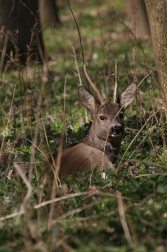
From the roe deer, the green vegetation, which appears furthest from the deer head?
the green vegetation

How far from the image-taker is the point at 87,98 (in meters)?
8.27

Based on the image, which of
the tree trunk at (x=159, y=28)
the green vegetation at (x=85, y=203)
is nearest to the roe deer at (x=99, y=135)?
the green vegetation at (x=85, y=203)

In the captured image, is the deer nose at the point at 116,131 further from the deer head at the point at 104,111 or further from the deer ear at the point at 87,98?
the deer ear at the point at 87,98

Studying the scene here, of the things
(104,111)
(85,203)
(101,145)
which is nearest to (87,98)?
(104,111)

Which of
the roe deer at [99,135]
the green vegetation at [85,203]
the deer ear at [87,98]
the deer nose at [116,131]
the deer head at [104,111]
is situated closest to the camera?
the green vegetation at [85,203]

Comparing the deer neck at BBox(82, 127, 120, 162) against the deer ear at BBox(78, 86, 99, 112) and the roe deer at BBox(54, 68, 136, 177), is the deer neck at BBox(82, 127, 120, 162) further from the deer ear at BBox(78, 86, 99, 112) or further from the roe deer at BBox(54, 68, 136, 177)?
the deer ear at BBox(78, 86, 99, 112)

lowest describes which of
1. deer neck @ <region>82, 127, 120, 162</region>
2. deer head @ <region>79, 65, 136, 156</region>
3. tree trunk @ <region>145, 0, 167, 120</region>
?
deer neck @ <region>82, 127, 120, 162</region>

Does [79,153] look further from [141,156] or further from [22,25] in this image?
[22,25]

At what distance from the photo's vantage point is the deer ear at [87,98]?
821 cm

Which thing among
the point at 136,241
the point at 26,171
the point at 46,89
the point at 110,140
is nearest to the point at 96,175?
the point at 26,171

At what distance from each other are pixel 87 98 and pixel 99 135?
0.48 m

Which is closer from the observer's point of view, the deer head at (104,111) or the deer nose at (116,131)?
the deer nose at (116,131)

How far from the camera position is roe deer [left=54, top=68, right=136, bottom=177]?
770cm

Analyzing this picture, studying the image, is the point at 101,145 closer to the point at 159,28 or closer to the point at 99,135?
the point at 99,135
